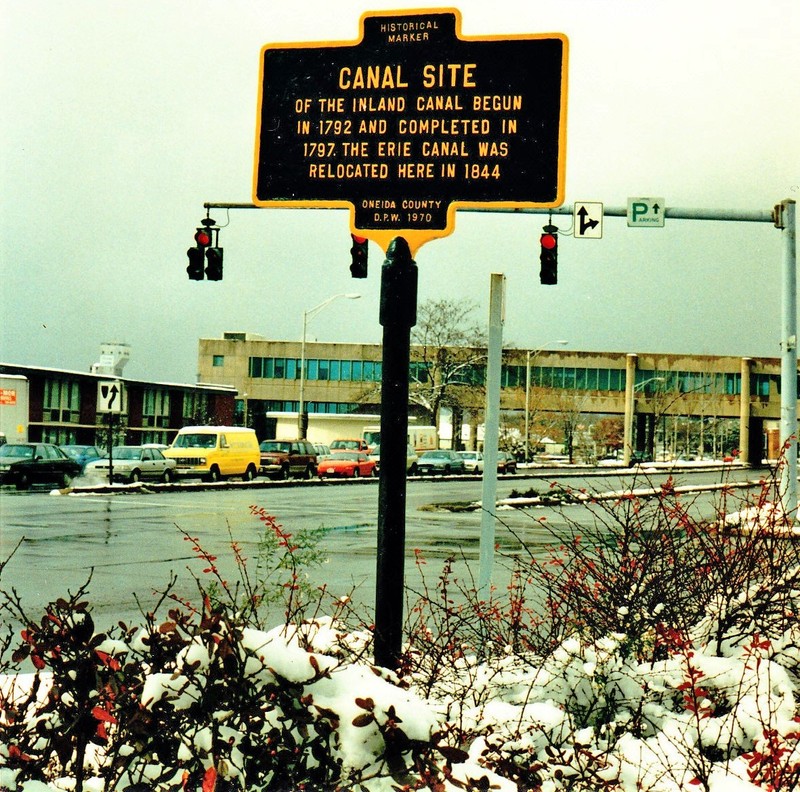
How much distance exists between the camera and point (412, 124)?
5316mm

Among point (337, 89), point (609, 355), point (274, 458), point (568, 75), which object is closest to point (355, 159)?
point (337, 89)

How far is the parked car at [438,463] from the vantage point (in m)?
55.9

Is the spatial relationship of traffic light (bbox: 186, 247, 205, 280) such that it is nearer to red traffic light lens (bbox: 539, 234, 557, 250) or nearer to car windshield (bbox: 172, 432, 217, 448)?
red traffic light lens (bbox: 539, 234, 557, 250)

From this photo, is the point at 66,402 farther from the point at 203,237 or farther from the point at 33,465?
the point at 203,237

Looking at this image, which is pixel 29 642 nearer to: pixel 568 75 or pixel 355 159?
pixel 355 159

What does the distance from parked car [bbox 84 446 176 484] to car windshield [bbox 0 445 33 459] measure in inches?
97.6

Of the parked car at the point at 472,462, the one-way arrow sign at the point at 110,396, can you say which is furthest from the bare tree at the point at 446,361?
the one-way arrow sign at the point at 110,396

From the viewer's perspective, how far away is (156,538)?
17.7 metres

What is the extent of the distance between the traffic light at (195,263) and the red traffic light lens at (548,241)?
6.61m

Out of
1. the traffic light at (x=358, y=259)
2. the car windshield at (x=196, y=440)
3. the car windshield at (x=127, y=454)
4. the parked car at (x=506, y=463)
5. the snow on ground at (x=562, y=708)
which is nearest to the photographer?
the snow on ground at (x=562, y=708)

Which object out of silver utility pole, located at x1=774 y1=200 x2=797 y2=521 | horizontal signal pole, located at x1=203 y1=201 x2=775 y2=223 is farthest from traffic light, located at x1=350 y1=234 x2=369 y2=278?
silver utility pole, located at x1=774 y1=200 x2=797 y2=521

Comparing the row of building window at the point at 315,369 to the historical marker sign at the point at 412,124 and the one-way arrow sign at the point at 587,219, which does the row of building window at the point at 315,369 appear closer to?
the one-way arrow sign at the point at 587,219

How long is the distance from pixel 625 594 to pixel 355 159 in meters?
2.74

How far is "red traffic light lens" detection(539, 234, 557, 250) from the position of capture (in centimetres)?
1677
